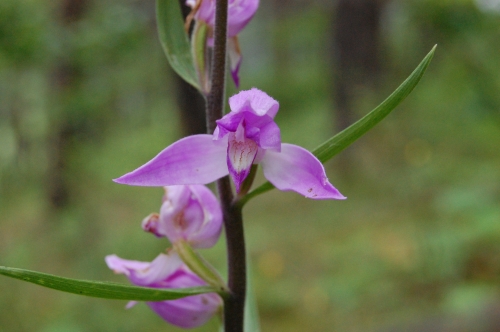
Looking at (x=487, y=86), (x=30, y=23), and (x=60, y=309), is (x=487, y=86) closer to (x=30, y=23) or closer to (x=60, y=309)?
(x=30, y=23)

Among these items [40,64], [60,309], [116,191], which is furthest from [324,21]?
[60,309]

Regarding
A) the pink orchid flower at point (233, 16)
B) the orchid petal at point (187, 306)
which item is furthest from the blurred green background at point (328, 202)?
the pink orchid flower at point (233, 16)

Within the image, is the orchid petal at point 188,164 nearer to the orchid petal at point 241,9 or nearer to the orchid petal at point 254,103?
the orchid petal at point 254,103

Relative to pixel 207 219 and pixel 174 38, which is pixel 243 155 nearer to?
pixel 207 219

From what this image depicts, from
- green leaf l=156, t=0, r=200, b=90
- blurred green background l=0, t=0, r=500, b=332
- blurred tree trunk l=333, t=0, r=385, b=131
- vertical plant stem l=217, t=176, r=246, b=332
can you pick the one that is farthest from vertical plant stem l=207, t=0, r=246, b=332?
blurred tree trunk l=333, t=0, r=385, b=131

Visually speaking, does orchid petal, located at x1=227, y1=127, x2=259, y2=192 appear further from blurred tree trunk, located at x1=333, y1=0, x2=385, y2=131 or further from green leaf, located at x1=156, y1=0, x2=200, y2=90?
blurred tree trunk, located at x1=333, y1=0, x2=385, y2=131

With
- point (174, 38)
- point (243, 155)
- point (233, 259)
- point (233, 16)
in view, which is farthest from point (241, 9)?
point (233, 259)

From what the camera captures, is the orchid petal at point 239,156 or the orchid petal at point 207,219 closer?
the orchid petal at point 239,156
